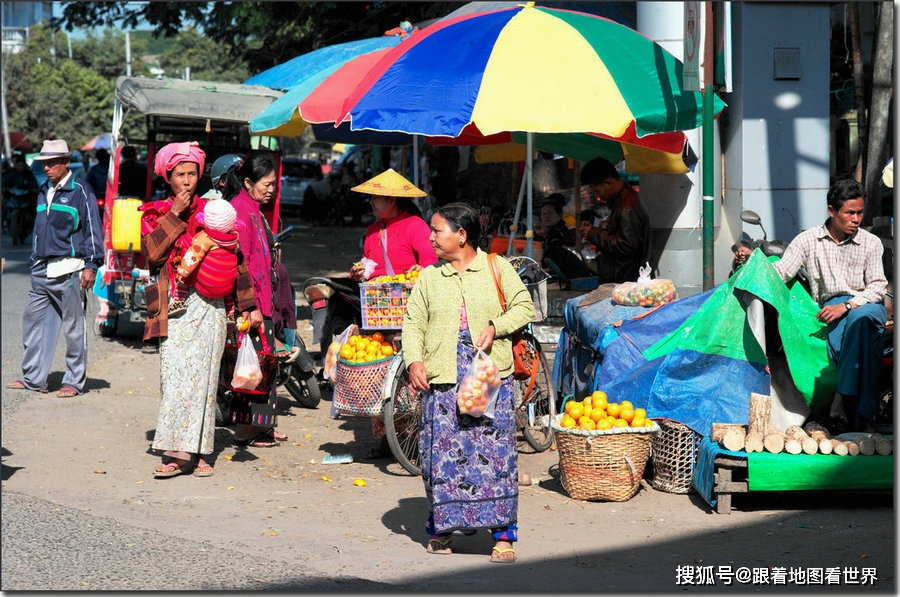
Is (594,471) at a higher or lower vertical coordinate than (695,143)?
lower

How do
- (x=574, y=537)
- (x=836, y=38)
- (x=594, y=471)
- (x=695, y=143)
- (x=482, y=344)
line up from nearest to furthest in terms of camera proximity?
1. (x=482, y=344)
2. (x=574, y=537)
3. (x=594, y=471)
4. (x=695, y=143)
5. (x=836, y=38)

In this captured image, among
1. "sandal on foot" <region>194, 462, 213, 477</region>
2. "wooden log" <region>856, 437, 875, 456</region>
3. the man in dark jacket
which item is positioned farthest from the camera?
the man in dark jacket

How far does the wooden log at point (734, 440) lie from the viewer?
6406 mm

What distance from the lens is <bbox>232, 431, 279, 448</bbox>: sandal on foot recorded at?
8.33 metres

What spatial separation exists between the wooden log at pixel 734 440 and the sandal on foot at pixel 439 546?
1.72m

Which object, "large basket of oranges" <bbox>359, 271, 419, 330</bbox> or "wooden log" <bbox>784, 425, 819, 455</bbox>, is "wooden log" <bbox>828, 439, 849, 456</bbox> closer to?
"wooden log" <bbox>784, 425, 819, 455</bbox>

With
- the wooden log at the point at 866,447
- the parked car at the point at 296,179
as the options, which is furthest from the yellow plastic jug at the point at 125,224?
the parked car at the point at 296,179

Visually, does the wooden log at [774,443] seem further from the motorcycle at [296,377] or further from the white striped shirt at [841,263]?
the motorcycle at [296,377]

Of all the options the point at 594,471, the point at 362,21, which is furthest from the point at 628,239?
the point at 362,21

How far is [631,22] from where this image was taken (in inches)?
553

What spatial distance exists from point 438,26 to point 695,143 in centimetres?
266

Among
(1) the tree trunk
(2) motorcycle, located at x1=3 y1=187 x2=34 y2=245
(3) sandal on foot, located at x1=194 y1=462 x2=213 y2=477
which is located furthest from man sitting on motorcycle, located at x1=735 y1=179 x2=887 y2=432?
(2) motorcycle, located at x1=3 y1=187 x2=34 y2=245

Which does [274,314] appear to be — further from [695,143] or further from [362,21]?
[362,21]

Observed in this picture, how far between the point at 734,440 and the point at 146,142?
9.52 meters
